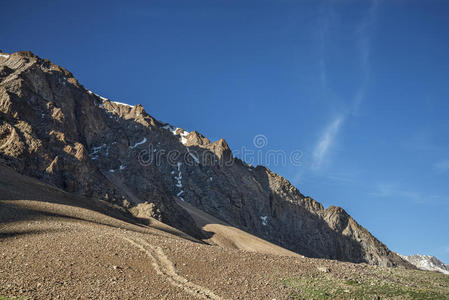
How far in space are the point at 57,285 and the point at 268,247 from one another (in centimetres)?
8885

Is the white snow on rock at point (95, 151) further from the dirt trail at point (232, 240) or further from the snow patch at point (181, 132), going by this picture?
the snow patch at point (181, 132)

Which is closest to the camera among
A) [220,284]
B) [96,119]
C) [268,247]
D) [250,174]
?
[220,284]

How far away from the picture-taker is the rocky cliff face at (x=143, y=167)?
8425cm

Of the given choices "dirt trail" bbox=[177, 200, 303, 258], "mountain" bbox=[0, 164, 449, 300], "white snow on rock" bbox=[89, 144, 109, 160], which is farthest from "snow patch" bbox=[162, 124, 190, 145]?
"mountain" bbox=[0, 164, 449, 300]

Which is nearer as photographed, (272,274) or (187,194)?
(272,274)

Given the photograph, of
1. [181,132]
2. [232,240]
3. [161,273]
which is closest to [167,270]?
[161,273]

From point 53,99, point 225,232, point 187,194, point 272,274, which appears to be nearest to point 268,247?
point 225,232

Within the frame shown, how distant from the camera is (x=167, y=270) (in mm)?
26531

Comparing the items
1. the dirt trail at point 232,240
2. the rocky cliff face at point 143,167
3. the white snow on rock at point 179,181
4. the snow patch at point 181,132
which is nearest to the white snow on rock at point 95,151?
the rocky cliff face at point 143,167

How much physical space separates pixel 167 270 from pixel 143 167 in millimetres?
95527

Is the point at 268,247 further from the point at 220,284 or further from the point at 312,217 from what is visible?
the point at 220,284

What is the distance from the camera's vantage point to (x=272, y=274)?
26.9 m

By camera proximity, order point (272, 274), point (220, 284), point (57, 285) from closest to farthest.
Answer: point (57, 285)
point (220, 284)
point (272, 274)

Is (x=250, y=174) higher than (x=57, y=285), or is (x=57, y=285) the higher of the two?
(x=250, y=174)
